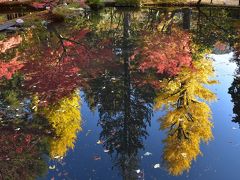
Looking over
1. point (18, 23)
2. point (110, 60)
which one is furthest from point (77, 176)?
point (18, 23)

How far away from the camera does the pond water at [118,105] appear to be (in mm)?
9898

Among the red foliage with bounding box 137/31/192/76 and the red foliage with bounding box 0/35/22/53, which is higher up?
the red foliage with bounding box 0/35/22/53

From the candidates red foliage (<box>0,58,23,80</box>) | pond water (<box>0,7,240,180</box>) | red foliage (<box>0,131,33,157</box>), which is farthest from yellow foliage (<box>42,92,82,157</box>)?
red foliage (<box>0,58,23,80</box>)

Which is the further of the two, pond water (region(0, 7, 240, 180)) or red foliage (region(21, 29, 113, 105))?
red foliage (region(21, 29, 113, 105))

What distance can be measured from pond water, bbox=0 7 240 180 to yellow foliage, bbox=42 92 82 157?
0.13ft

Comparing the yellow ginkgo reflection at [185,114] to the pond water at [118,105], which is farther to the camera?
the yellow ginkgo reflection at [185,114]

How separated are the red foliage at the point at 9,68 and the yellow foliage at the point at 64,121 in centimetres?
444

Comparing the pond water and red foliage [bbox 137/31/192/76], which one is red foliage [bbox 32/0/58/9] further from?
red foliage [bbox 137/31/192/76]

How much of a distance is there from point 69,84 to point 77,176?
7117 millimetres

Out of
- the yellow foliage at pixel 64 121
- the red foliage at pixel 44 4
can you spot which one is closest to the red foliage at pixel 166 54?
the yellow foliage at pixel 64 121

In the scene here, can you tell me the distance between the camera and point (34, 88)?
15.4 meters

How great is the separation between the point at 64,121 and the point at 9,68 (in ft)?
24.0

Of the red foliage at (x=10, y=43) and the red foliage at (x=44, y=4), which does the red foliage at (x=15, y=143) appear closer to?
the red foliage at (x=10, y=43)

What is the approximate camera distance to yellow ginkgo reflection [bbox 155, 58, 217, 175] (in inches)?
401
